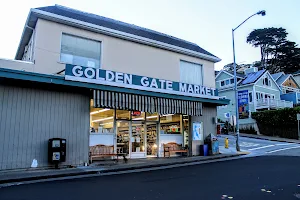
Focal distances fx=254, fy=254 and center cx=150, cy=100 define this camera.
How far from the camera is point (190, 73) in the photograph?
57.2 feet

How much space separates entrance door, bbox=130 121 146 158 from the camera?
14.9 m

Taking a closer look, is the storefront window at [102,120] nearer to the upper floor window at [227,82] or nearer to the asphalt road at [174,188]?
the asphalt road at [174,188]

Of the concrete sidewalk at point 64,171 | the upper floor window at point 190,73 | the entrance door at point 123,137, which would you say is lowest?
the concrete sidewalk at point 64,171

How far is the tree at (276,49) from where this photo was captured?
57156mm

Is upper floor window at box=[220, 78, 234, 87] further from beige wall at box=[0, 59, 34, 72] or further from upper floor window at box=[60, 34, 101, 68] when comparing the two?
beige wall at box=[0, 59, 34, 72]

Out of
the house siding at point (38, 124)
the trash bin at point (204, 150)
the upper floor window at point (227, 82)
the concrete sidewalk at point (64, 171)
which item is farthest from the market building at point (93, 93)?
the upper floor window at point (227, 82)

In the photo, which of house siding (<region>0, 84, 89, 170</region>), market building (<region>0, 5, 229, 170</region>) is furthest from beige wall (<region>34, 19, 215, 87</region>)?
house siding (<region>0, 84, 89, 170</region>)

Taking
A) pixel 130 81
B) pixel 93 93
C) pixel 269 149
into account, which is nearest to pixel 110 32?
pixel 130 81

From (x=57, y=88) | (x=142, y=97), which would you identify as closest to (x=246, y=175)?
(x=142, y=97)

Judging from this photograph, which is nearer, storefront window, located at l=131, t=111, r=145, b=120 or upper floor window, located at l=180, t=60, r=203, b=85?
storefront window, located at l=131, t=111, r=145, b=120

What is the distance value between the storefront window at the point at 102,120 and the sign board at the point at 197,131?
5.39 metres

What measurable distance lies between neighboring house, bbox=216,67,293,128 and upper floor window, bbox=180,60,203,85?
18.1 metres

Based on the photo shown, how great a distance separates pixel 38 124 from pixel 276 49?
59.8m

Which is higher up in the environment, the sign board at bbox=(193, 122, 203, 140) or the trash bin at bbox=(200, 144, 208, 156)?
the sign board at bbox=(193, 122, 203, 140)
